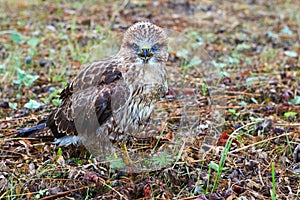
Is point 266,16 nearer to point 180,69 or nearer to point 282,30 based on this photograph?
point 282,30

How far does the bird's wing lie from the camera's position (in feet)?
14.1

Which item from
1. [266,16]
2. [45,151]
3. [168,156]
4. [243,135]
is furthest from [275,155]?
[266,16]

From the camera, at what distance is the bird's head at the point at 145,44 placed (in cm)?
432

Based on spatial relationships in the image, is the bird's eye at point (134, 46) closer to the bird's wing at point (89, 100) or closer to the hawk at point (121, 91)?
the hawk at point (121, 91)

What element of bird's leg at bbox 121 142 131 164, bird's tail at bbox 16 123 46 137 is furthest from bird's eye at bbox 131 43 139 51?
bird's tail at bbox 16 123 46 137

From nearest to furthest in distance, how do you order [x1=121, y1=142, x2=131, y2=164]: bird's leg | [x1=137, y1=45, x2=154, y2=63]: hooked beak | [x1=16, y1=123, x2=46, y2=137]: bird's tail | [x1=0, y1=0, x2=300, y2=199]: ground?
1. [x1=0, y1=0, x2=300, y2=199]: ground
2. [x1=137, y1=45, x2=154, y2=63]: hooked beak
3. [x1=121, y1=142, x2=131, y2=164]: bird's leg
4. [x1=16, y1=123, x2=46, y2=137]: bird's tail

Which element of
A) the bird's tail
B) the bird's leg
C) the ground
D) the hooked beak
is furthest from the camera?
the bird's tail

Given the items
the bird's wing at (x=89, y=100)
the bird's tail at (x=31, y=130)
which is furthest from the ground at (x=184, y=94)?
the bird's wing at (x=89, y=100)

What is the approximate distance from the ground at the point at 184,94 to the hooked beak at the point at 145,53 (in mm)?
881

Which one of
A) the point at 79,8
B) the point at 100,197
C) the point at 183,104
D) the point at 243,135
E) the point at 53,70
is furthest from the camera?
the point at 79,8

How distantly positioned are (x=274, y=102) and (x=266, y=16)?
342 cm

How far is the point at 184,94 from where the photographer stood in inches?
231

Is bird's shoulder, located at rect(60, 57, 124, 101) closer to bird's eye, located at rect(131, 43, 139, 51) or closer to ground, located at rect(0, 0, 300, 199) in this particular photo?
bird's eye, located at rect(131, 43, 139, 51)

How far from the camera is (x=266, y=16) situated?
347 inches
